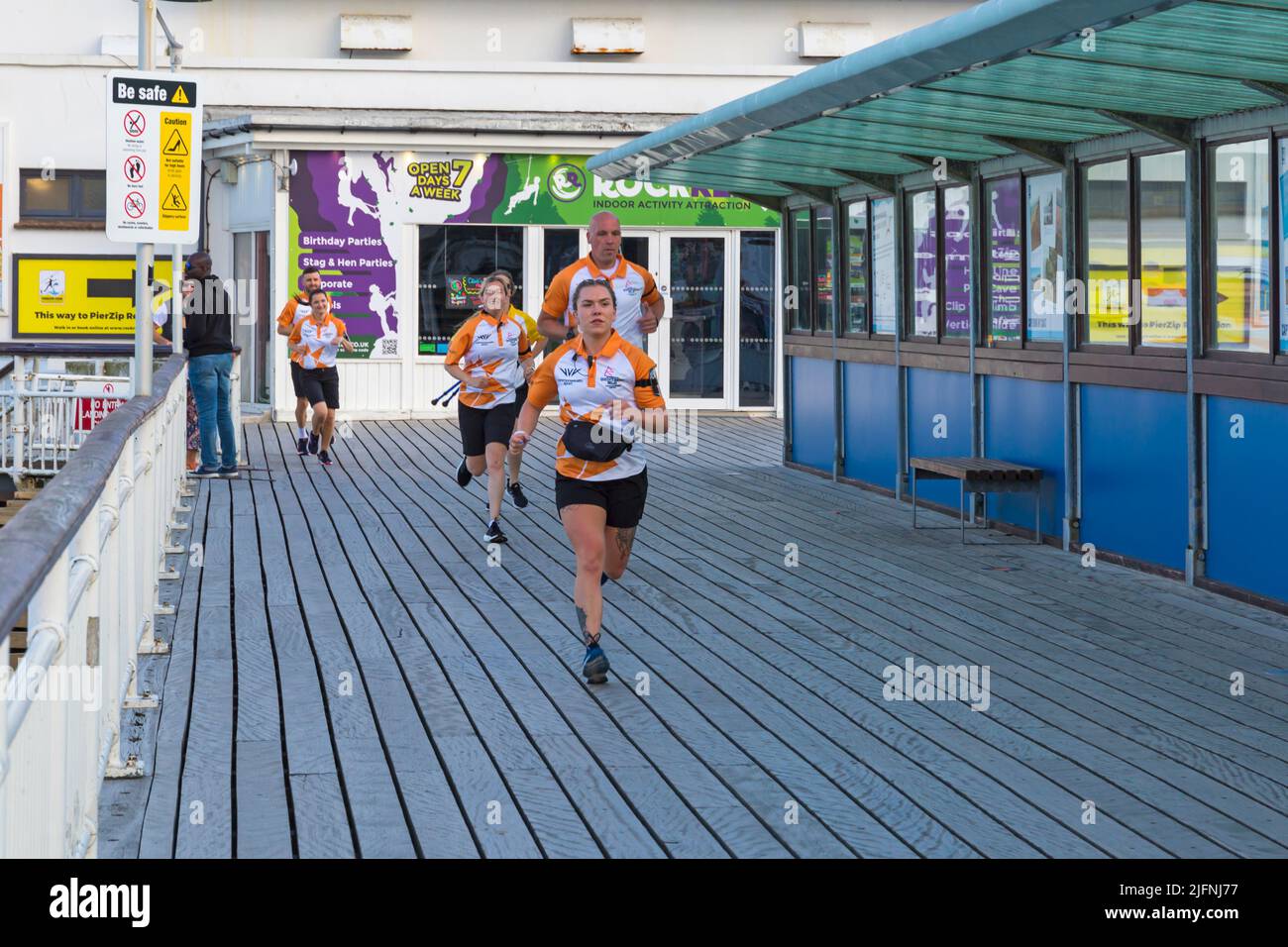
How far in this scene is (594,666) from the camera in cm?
749

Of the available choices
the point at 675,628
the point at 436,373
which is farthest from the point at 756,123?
the point at 436,373

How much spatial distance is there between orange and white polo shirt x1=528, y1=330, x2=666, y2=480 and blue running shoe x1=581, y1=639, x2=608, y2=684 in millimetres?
695

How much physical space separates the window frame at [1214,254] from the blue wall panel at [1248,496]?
242mm

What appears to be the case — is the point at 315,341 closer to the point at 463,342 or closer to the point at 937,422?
the point at 463,342

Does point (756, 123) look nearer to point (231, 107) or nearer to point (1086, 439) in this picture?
point (1086, 439)

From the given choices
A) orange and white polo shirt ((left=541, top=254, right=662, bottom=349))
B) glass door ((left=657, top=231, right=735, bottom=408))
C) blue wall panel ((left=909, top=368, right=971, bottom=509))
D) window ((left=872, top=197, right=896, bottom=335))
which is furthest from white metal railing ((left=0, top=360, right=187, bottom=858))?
glass door ((left=657, top=231, right=735, bottom=408))

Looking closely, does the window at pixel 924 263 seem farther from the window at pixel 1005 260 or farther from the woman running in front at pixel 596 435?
the woman running in front at pixel 596 435

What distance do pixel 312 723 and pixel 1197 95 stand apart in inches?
199

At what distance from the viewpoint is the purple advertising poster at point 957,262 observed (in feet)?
43.2

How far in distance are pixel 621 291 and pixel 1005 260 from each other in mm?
3180

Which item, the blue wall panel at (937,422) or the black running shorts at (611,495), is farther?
the blue wall panel at (937,422)

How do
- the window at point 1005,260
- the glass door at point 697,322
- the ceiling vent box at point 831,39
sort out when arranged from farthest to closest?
the ceiling vent box at point 831,39 → the glass door at point 697,322 → the window at point 1005,260

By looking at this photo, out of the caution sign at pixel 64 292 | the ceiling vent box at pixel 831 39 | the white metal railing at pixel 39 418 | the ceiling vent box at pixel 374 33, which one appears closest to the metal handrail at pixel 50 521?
the white metal railing at pixel 39 418

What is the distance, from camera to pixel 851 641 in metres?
8.56
